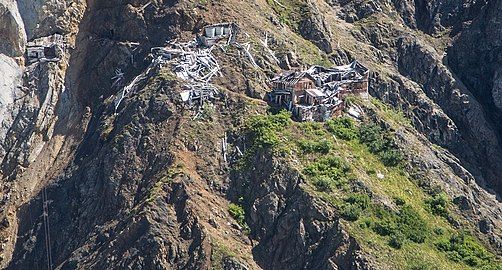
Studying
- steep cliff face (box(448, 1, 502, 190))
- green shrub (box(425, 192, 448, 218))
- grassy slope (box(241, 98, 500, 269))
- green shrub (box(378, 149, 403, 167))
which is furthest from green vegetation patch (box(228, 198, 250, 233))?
steep cliff face (box(448, 1, 502, 190))

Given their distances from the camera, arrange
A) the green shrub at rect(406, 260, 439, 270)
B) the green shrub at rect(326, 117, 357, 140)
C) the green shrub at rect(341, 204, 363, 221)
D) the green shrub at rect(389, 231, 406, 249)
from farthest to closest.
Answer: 1. the green shrub at rect(326, 117, 357, 140)
2. the green shrub at rect(341, 204, 363, 221)
3. the green shrub at rect(389, 231, 406, 249)
4. the green shrub at rect(406, 260, 439, 270)

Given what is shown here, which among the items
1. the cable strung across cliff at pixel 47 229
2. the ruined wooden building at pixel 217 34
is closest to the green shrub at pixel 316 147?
the ruined wooden building at pixel 217 34

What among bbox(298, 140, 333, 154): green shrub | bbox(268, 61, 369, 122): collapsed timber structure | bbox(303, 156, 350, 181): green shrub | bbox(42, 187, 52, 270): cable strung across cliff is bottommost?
bbox(42, 187, 52, 270): cable strung across cliff

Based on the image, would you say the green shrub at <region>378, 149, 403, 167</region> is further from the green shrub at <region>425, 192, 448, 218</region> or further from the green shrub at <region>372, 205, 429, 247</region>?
the green shrub at <region>372, 205, 429, 247</region>

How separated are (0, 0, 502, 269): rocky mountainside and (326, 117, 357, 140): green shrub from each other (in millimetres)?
139

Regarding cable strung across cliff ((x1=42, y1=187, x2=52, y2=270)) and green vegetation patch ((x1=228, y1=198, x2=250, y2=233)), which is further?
cable strung across cliff ((x1=42, y1=187, x2=52, y2=270))

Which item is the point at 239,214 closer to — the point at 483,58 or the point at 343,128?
the point at 343,128

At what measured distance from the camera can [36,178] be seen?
75.7 meters

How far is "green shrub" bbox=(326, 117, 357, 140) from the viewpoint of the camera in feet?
242

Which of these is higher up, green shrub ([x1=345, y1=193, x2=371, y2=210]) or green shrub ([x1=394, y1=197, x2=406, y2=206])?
green shrub ([x1=345, y1=193, x2=371, y2=210])

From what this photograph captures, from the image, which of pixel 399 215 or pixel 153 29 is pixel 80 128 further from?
pixel 399 215

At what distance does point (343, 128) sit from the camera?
74.3 meters

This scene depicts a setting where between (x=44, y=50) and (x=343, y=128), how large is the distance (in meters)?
19.6

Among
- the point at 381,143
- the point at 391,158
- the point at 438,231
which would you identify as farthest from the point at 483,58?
the point at 438,231
